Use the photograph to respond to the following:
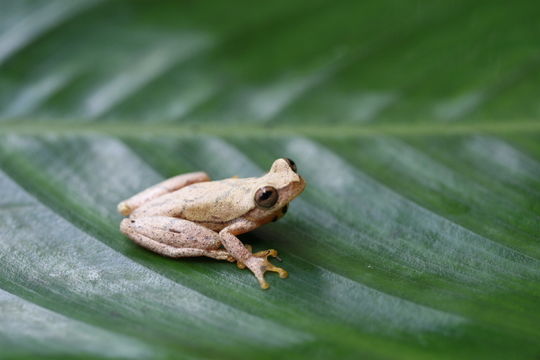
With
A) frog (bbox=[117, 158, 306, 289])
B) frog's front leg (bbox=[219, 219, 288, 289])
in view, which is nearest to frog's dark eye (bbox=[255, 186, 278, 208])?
frog (bbox=[117, 158, 306, 289])

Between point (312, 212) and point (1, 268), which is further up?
point (312, 212)

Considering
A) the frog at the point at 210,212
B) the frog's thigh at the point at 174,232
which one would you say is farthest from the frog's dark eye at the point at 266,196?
the frog's thigh at the point at 174,232

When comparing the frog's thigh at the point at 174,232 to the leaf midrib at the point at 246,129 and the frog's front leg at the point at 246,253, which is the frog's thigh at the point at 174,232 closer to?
the frog's front leg at the point at 246,253

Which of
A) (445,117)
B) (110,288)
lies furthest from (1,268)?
(445,117)

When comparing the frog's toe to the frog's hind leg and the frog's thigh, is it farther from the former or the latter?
the frog's hind leg

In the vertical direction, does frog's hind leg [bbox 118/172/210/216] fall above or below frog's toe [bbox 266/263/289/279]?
above

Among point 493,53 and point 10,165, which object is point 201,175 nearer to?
point 10,165
